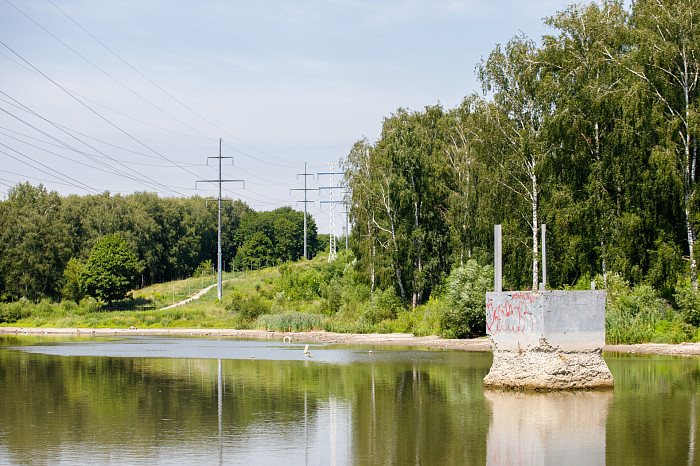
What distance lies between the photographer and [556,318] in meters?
21.3

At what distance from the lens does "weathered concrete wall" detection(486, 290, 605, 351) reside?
21281mm

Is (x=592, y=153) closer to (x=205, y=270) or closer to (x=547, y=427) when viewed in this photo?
(x=547, y=427)

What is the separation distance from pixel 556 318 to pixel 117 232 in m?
106

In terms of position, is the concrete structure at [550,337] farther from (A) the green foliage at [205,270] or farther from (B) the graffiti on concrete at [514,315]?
(A) the green foliage at [205,270]

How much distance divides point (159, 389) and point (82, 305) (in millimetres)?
68054

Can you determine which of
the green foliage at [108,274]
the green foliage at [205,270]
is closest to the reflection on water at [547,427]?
the green foliage at [108,274]

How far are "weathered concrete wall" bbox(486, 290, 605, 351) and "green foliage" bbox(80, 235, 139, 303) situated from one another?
74.2 m

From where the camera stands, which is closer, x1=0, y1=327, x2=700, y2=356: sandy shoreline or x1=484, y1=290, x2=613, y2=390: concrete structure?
x1=484, y1=290, x2=613, y2=390: concrete structure

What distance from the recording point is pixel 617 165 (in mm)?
41781

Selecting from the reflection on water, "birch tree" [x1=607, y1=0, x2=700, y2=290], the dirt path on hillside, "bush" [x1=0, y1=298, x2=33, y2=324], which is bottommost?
"bush" [x1=0, y1=298, x2=33, y2=324]

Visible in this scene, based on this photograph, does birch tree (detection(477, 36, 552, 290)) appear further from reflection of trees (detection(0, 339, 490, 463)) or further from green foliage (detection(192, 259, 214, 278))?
green foliage (detection(192, 259, 214, 278))

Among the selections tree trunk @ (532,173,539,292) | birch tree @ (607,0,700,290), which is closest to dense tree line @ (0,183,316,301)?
tree trunk @ (532,173,539,292)

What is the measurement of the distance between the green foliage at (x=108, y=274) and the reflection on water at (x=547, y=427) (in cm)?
7322

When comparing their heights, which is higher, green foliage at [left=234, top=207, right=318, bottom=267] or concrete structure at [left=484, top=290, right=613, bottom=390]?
green foliage at [left=234, top=207, right=318, bottom=267]
